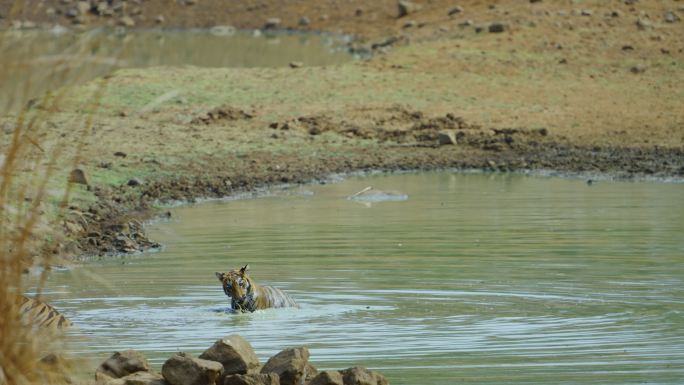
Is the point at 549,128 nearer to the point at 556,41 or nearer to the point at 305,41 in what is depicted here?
the point at 556,41

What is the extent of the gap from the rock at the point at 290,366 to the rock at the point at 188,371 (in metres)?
0.26

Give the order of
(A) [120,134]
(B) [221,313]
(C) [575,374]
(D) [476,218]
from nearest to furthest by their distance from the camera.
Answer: (C) [575,374], (B) [221,313], (D) [476,218], (A) [120,134]

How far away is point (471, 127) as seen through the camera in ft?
65.3

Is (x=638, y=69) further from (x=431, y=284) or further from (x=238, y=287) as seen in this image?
(x=238, y=287)

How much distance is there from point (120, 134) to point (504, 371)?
39.4ft

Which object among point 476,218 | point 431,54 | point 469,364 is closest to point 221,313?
point 469,364

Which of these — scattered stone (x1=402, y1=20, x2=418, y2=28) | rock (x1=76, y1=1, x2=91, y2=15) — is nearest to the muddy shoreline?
scattered stone (x1=402, y1=20, x2=418, y2=28)

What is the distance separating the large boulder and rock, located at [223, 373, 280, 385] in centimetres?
8

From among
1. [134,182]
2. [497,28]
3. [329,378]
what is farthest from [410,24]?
[329,378]

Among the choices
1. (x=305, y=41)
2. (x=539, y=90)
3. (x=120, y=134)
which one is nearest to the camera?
(x=120, y=134)

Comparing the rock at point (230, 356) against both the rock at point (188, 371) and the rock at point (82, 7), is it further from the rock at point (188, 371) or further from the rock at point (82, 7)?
the rock at point (82, 7)

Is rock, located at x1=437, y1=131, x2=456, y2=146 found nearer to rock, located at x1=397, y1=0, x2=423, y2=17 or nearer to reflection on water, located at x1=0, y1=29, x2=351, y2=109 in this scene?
reflection on water, located at x1=0, y1=29, x2=351, y2=109

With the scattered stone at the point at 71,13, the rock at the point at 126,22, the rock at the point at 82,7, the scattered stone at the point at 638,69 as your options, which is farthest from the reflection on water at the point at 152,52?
the scattered stone at the point at 638,69

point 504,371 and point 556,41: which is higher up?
point 556,41
